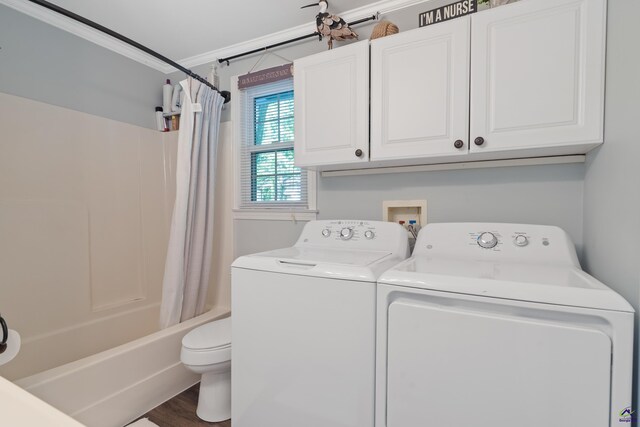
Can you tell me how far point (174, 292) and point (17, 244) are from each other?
3.08 feet

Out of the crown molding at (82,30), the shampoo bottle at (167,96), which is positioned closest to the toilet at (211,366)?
the shampoo bottle at (167,96)

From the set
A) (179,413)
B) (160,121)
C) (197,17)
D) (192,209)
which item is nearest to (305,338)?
(179,413)

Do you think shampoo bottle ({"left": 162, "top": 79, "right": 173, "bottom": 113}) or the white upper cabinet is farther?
shampoo bottle ({"left": 162, "top": 79, "right": 173, "bottom": 113})

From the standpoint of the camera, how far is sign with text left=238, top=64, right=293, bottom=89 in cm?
211

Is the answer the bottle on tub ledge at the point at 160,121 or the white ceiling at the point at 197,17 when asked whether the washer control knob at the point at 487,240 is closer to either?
the white ceiling at the point at 197,17

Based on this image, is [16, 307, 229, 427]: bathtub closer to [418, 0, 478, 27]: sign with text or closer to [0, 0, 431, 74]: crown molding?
[0, 0, 431, 74]: crown molding

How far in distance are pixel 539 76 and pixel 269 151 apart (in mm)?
1698

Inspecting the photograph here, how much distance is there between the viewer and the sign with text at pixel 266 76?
83.2 inches

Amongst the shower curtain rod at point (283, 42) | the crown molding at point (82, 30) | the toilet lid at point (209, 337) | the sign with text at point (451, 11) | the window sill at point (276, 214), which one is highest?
the crown molding at point (82, 30)

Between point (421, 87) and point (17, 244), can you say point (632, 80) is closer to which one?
point (421, 87)

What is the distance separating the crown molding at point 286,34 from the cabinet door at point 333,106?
505 millimetres

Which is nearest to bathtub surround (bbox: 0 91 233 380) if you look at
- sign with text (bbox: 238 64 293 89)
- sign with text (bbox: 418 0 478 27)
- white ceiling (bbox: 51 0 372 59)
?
sign with text (bbox: 238 64 293 89)

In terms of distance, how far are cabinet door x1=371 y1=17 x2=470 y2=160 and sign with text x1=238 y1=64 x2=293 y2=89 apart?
2.59ft

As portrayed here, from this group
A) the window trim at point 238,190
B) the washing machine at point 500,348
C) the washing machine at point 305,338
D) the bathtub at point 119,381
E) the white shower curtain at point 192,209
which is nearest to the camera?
the washing machine at point 500,348
